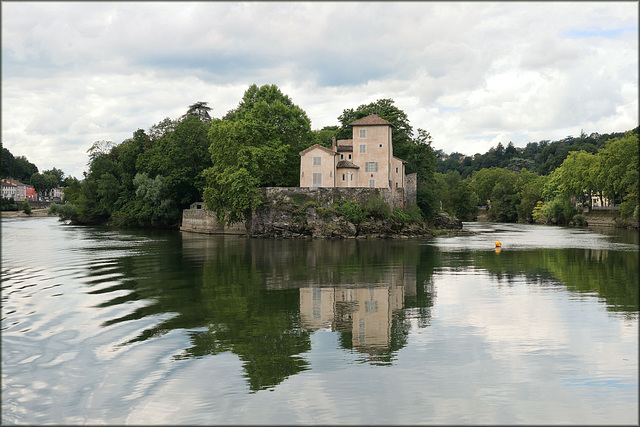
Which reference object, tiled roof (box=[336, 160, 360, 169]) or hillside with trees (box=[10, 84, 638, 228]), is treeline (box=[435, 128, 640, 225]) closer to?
hillside with trees (box=[10, 84, 638, 228])

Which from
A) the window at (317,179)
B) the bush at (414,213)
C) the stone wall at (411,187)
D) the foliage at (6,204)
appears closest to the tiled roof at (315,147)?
the window at (317,179)

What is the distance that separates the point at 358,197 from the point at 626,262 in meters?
32.4

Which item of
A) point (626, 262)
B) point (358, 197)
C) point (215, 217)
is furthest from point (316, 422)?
point (215, 217)

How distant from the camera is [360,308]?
21.2 metres

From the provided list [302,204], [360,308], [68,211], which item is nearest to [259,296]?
[360,308]

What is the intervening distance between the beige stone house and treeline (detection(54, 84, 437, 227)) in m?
4.15

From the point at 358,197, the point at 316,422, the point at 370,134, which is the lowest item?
the point at 316,422

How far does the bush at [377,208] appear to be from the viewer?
6391cm

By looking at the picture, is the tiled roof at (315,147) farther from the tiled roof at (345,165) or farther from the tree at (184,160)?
the tree at (184,160)

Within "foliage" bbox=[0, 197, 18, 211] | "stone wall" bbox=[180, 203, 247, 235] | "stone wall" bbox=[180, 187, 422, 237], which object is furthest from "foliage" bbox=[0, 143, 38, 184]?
"foliage" bbox=[0, 197, 18, 211]

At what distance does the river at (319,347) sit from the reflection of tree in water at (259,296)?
10 centimetres

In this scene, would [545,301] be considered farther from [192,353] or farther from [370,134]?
[370,134]

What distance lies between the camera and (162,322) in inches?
751

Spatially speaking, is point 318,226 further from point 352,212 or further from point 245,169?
point 245,169
